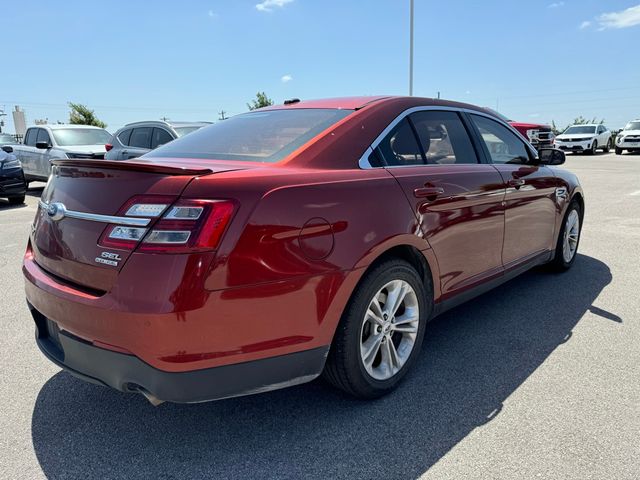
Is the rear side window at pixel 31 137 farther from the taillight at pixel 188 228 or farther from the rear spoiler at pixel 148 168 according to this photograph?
the taillight at pixel 188 228

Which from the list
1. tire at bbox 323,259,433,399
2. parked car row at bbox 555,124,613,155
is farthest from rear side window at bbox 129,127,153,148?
parked car row at bbox 555,124,613,155

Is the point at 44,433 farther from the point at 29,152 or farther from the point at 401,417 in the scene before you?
the point at 29,152

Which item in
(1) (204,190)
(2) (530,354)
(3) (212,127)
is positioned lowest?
(2) (530,354)

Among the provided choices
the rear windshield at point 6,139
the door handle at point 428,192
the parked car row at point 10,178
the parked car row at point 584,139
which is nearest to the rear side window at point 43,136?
the parked car row at point 10,178

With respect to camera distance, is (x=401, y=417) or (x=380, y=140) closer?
(x=401, y=417)

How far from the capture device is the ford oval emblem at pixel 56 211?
7.46 ft

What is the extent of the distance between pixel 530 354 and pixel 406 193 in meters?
1.43

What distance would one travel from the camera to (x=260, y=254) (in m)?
2.02

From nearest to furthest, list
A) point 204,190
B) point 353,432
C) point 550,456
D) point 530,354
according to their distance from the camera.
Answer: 1. point 204,190
2. point 550,456
3. point 353,432
4. point 530,354

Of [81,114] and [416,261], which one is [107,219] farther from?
[81,114]

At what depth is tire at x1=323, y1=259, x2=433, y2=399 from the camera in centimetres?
241

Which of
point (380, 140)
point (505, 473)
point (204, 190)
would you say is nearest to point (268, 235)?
point (204, 190)

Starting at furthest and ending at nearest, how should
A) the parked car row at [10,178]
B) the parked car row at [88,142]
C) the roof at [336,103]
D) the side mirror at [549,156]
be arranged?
the parked car row at [10,178], the parked car row at [88,142], the side mirror at [549,156], the roof at [336,103]

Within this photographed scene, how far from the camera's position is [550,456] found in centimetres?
220
